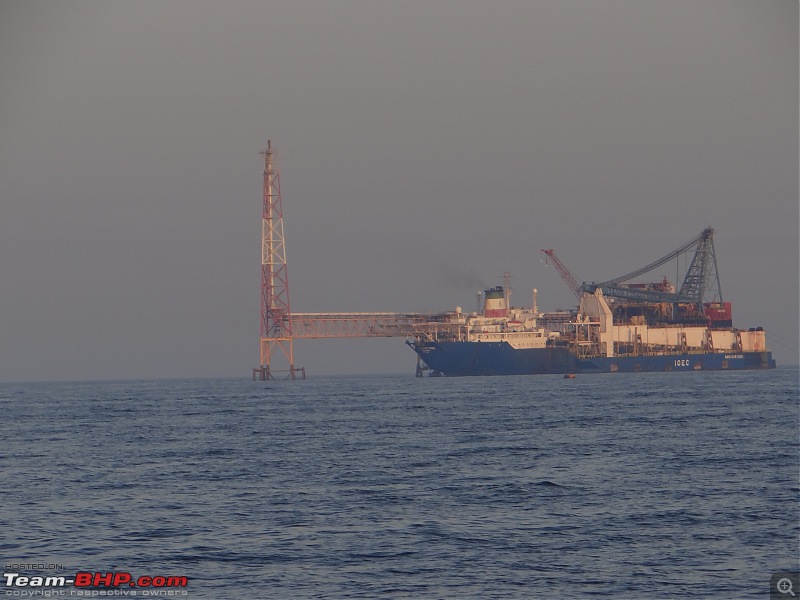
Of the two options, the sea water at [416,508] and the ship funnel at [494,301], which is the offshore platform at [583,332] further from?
the sea water at [416,508]

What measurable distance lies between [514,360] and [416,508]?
13118cm

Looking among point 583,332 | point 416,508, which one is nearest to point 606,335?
point 583,332

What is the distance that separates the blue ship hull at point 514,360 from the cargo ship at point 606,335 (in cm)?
14

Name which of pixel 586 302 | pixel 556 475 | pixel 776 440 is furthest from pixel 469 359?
pixel 556 475

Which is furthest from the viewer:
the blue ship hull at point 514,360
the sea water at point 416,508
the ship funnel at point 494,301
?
the ship funnel at point 494,301

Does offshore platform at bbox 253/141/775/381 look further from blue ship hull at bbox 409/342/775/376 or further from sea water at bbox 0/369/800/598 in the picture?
sea water at bbox 0/369/800/598

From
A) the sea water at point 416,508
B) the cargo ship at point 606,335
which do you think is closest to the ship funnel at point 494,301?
the cargo ship at point 606,335

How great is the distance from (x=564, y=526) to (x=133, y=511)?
13.3 m

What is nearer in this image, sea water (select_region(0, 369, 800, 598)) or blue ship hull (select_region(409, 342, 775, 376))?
sea water (select_region(0, 369, 800, 598))

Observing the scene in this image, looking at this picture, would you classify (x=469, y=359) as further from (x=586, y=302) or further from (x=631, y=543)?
(x=631, y=543)

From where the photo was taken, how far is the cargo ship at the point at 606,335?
166 meters

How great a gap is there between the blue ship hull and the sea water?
314 ft

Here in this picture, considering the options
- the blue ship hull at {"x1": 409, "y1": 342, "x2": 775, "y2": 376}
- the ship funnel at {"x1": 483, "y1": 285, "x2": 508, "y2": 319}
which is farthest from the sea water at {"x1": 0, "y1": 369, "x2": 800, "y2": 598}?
the ship funnel at {"x1": 483, "y1": 285, "x2": 508, "y2": 319}

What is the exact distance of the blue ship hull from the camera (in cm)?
16362
